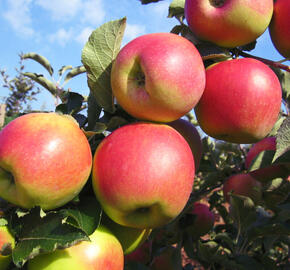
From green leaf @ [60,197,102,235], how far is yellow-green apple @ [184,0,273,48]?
1.84 ft

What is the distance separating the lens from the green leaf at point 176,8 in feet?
3.73

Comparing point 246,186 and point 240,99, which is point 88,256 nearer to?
point 240,99

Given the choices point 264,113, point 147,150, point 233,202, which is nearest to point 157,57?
point 147,150

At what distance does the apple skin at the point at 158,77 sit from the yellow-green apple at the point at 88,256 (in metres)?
0.32

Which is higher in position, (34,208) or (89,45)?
(89,45)

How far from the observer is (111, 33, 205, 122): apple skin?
2.53 feet

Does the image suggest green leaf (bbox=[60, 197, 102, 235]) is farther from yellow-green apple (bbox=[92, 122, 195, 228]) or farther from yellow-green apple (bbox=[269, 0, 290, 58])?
yellow-green apple (bbox=[269, 0, 290, 58])

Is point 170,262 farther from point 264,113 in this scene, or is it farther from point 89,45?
point 89,45

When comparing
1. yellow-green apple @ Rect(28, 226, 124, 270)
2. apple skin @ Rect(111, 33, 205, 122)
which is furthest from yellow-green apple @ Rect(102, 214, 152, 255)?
apple skin @ Rect(111, 33, 205, 122)

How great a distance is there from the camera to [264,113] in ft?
2.90

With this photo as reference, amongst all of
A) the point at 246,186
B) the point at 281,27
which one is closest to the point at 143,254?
the point at 246,186

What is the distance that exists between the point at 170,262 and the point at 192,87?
113cm

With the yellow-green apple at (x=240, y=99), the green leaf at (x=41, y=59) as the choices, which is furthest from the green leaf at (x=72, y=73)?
the yellow-green apple at (x=240, y=99)

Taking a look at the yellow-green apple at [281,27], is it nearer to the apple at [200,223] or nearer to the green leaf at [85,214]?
the green leaf at [85,214]
